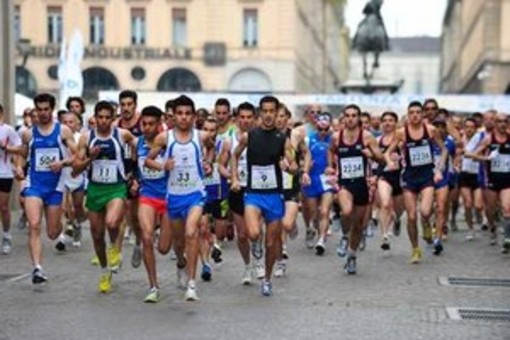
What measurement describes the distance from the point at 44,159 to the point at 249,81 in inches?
1867

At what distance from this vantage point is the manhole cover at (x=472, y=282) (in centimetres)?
1242

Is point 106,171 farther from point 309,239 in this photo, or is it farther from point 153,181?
point 309,239

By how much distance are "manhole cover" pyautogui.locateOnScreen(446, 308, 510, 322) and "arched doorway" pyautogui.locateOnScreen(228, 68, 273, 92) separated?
160ft

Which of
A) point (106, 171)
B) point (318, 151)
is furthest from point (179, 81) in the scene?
point (106, 171)

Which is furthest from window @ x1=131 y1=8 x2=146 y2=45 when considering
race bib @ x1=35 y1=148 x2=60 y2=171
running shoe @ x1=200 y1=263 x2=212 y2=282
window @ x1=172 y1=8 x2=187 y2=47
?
running shoe @ x1=200 y1=263 x2=212 y2=282

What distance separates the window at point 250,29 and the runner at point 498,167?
140 feet

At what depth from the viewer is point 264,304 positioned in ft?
34.9

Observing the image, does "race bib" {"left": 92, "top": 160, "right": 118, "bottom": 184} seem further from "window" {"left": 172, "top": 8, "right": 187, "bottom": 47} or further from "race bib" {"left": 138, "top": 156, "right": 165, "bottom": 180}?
"window" {"left": 172, "top": 8, "right": 187, "bottom": 47}

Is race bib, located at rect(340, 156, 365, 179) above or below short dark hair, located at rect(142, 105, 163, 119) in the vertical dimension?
below

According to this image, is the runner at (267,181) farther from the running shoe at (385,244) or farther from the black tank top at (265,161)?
the running shoe at (385,244)

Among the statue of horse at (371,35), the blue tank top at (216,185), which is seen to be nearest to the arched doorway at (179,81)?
the statue of horse at (371,35)

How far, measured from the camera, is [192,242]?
34.8 feet

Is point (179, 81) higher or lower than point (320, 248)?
higher

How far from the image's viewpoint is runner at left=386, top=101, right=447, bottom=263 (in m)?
14.2
